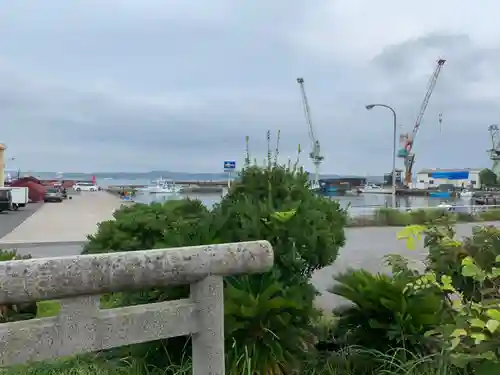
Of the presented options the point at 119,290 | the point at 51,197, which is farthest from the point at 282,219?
the point at 51,197

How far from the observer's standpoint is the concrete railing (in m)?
2.16

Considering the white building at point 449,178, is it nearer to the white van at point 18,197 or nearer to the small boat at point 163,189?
the small boat at point 163,189

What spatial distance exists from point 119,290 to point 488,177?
362ft

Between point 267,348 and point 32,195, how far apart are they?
5609 cm

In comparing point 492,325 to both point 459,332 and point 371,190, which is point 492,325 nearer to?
point 459,332

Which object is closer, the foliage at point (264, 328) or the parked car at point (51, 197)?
the foliage at point (264, 328)

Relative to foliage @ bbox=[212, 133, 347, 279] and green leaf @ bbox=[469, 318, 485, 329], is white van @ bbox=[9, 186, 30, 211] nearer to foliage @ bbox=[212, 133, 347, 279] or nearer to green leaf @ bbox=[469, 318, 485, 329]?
foliage @ bbox=[212, 133, 347, 279]

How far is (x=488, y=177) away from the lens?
104 meters

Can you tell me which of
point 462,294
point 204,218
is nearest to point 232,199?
point 204,218

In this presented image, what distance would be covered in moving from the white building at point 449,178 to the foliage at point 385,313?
116 metres

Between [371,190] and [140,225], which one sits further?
[371,190]

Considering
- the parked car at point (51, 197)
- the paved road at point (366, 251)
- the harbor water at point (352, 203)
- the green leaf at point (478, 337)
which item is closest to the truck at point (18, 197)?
the harbor water at point (352, 203)

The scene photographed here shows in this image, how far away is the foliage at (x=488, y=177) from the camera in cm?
10104

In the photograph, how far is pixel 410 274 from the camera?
380 centimetres
